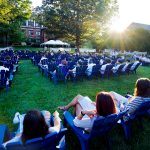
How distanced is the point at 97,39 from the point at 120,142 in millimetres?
39213

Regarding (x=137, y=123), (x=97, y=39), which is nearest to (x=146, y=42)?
(x=97, y=39)

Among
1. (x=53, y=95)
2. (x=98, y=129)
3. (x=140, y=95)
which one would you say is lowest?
(x=53, y=95)

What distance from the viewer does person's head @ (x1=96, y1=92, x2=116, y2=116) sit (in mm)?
4613

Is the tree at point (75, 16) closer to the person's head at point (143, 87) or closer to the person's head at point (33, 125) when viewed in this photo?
the person's head at point (143, 87)

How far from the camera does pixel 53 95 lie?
34.2ft

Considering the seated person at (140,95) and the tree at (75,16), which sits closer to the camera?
the seated person at (140,95)

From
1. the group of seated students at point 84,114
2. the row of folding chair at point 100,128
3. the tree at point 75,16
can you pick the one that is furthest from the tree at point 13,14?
the row of folding chair at point 100,128

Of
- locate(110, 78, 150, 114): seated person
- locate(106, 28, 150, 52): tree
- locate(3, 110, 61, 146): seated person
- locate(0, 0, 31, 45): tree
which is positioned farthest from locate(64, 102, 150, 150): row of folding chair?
locate(106, 28, 150, 52): tree

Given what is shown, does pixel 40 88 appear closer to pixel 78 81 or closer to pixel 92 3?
pixel 78 81

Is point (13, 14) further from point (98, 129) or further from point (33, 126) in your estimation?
point (33, 126)

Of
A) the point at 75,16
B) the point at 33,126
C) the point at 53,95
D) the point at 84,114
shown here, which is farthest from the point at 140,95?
the point at 75,16

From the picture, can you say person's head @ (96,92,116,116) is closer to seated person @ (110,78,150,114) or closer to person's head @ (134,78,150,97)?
seated person @ (110,78,150,114)

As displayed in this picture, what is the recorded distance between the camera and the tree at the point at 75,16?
131 feet

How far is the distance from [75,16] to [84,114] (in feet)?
120
